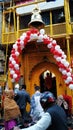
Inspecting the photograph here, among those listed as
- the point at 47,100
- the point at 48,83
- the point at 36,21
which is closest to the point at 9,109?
the point at 47,100

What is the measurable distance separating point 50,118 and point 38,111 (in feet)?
22.6

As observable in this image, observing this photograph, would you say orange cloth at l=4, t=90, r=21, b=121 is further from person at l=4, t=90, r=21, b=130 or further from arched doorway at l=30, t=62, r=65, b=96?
arched doorway at l=30, t=62, r=65, b=96

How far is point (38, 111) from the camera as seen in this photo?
411 inches

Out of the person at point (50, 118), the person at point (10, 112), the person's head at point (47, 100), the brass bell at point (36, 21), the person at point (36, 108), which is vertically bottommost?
the person at point (36, 108)

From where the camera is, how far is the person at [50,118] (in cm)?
352

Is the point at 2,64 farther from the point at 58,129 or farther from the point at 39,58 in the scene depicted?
the point at 58,129

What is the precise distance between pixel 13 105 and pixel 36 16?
21.3 ft

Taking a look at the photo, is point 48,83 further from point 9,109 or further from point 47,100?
point 47,100

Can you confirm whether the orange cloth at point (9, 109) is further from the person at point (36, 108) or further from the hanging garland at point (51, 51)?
the hanging garland at point (51, 51)

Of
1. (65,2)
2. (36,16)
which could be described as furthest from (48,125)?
(65,2)

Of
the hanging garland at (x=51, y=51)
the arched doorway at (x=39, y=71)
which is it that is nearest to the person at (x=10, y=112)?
the hanging garland at (x=51, y=51)

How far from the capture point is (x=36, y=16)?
12664mm

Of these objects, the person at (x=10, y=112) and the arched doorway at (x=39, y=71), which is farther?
the arched doorway at (x=39, y=71)

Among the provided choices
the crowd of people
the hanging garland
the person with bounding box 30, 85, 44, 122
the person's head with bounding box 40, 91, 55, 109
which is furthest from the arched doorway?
the person's head with bounding box 40, 91, 55, 109
